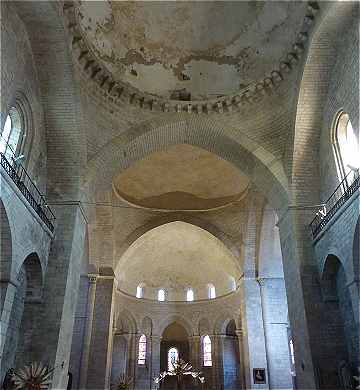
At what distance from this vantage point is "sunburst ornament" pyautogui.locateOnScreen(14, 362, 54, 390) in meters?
9.11

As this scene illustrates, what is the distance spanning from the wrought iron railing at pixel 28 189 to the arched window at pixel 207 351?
1604cm

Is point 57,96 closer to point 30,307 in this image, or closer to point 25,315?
point 30,307

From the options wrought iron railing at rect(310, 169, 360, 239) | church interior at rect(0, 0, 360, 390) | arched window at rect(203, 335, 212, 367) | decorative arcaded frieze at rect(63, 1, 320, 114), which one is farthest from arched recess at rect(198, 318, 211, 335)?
decorative arcaded frieze at rect(63, 1, 320, 114)

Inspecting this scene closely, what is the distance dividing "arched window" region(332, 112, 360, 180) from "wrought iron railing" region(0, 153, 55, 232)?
28.6 feet

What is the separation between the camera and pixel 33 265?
10.6 metres

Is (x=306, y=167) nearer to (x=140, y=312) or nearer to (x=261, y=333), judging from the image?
(x=261, y=333)

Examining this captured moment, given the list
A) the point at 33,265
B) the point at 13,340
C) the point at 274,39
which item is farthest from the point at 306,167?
the point at 13,340

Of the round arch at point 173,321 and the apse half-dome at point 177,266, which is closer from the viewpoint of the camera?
the apse half-dome at point 177,266

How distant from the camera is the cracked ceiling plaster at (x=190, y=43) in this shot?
41.4 ft

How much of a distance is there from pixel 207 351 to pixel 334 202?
16153mm

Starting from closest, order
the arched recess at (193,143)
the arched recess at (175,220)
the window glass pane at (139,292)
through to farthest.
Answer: the arched recess at (193,143) < the arched recess at (175,220) < the window glass pane at (139,292)

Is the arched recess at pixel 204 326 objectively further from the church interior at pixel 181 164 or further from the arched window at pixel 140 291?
the church interior at pixel 181 164

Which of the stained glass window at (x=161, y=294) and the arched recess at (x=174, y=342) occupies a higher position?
the stained glass window at (x=161, y=294)

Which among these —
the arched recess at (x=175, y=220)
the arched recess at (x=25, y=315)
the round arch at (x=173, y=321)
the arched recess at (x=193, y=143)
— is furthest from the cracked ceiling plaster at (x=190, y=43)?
the round arch at (x=173, y=321)
